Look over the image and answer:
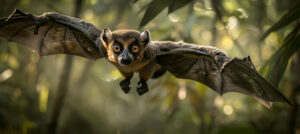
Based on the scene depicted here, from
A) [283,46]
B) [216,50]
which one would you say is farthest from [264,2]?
[216,50]

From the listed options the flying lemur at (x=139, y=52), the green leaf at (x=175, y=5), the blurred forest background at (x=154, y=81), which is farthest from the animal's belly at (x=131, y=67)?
the green leaf at (x=175, y=5)

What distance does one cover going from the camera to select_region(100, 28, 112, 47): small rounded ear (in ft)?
7.33

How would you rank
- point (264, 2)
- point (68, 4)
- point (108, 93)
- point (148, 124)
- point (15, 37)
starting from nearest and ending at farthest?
1. point (15, 37)
2. point (264, 2)
3. point (68, 4)
4. point (108, 93)
5. point (148, 124)

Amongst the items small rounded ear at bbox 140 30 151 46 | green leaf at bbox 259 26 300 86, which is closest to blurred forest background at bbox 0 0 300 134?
green leaf at bbox 259 26 300 86

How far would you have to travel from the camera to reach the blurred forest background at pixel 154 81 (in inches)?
137

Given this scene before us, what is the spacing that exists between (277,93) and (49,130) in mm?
2645

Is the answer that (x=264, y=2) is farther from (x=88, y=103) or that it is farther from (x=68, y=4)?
(x=88, y=103)

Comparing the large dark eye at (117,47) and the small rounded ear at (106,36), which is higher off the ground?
the small rounded ear at (106,36)

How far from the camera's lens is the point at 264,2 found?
3.79 metres

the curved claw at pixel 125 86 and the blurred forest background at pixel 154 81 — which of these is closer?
the curved claw at pixel 125 86

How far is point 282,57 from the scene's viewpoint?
2.18 meters

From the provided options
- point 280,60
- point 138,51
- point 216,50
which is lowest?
point 280,60

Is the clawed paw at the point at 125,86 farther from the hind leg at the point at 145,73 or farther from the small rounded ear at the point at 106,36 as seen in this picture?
the small rounded ear at the point at 106,36

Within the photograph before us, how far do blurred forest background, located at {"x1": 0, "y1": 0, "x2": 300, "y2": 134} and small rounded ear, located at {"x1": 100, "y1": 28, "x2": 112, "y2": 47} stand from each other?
289 mm
